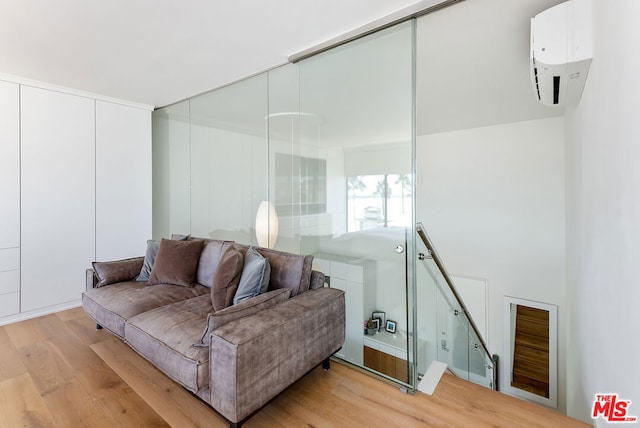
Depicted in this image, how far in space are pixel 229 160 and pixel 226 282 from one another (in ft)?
5.75

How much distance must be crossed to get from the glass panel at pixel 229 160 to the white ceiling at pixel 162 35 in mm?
299

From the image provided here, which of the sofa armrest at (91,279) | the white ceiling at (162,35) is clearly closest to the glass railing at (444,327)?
the white ceiling at (162,35)

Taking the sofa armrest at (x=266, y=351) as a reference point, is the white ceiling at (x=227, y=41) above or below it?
above

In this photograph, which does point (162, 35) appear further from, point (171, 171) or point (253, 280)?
point (171, 171)

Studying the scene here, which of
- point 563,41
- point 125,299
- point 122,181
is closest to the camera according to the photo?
point 563,41

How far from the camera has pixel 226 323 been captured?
156 cm

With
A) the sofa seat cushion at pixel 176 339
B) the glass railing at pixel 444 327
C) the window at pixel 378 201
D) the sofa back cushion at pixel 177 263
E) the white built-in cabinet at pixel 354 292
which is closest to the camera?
the sofa seat cushion at pixel 176 339

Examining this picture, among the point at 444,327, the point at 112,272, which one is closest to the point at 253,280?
the point at 112,272

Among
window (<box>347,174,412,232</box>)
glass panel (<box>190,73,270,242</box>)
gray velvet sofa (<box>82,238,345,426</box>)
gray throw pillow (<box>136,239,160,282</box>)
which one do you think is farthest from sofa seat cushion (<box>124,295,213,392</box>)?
window (<box>347,174,412,232</box>)

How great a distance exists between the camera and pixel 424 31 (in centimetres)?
212

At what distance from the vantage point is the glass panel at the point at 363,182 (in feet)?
6.68

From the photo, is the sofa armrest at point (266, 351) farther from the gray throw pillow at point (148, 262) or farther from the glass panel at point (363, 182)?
the gray throw pillow at point (148, 262)
